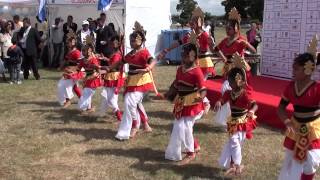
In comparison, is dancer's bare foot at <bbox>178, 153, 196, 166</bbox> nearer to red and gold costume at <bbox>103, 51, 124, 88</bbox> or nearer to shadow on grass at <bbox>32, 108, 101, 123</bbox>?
red and gold costume at <bbox>103, 51, 124, 88</bbox>

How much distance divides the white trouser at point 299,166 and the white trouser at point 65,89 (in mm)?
6104

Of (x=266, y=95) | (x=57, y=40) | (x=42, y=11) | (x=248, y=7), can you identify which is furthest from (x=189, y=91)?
(x=248, y=7)

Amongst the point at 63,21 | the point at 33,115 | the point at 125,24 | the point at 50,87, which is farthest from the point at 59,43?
the point at 33,115

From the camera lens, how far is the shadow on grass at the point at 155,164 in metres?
6.30

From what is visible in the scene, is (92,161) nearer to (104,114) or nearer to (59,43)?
(104,114)

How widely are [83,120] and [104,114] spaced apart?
477 mm

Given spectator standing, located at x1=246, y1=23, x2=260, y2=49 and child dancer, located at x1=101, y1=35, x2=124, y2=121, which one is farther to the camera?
spectator standing, located at x1=246, y1=23, x2=260, y2=49

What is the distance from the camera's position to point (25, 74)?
15.0 m

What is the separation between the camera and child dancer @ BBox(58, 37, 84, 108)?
10301 mm

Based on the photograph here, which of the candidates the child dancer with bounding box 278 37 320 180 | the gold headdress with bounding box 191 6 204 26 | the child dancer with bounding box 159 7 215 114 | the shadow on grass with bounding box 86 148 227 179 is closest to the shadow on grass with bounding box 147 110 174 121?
the child dancer with bounding box 159 7 215 114

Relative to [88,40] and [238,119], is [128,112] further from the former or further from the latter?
[88,40]

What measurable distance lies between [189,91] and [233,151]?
0.98 meters

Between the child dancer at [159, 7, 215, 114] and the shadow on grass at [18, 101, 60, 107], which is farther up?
the child dancer at [159, 7, 215, 114]

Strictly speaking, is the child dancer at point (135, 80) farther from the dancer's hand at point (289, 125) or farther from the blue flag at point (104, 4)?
the blue flag at point (104, 4)
